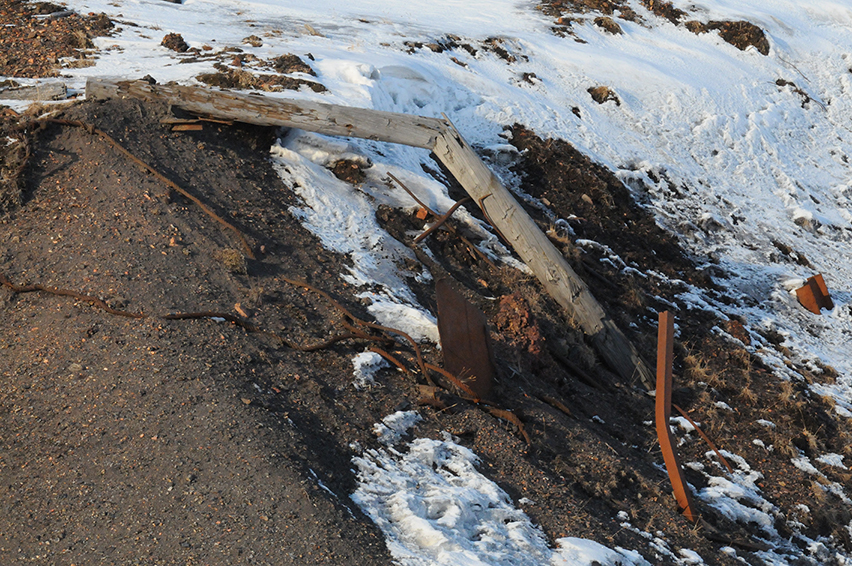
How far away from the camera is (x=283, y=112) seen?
7.59m

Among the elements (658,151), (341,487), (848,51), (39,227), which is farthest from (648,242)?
(848,51)

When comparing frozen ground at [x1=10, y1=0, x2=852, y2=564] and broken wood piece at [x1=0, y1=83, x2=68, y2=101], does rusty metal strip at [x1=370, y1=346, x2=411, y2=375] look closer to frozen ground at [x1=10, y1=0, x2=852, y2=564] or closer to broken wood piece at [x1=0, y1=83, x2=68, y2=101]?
frozen ground at [x1=10, y1=0, x2=852, y2=564]

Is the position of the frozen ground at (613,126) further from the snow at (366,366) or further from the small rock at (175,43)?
the small rock at (175,43)

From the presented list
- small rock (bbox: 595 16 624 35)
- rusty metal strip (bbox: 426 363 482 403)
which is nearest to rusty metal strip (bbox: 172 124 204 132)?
rusty metal strip (bbox: 426 363 482 403)

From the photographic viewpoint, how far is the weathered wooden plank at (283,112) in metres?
7.52

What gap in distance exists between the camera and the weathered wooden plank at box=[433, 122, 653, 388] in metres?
7.70

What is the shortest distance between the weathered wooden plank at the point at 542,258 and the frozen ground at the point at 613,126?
26.3 inches

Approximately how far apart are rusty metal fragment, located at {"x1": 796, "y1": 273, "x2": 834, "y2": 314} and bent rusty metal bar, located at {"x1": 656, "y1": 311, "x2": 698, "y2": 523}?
213 inches

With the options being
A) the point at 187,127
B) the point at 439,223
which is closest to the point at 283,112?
the point at 187,127

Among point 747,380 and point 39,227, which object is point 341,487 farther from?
point 747,380

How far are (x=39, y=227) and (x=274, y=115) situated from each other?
2592 mm

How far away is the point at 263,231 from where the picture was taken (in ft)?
22.6

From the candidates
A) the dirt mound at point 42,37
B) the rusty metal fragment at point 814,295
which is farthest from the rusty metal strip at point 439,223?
the rusty metal fragment at point 814,295

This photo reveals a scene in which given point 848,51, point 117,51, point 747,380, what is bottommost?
point 747,380
